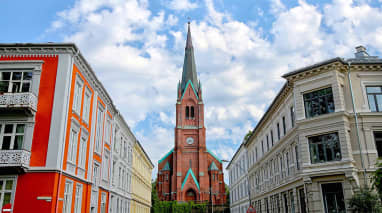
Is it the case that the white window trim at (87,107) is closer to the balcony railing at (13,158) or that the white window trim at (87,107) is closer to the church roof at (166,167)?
the balcony railing at (13,158)

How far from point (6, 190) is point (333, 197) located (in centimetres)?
1941

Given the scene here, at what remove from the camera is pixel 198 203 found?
80312 millimetres

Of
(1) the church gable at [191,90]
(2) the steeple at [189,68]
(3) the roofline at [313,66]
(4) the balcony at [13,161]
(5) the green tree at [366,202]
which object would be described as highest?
(2) the steeple at [189,68]

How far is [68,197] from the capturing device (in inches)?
777

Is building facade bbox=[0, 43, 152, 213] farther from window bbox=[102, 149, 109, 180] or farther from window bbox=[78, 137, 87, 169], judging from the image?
window bbox=[102, 149, 109, 180]

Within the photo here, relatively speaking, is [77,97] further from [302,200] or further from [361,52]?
[361,52]

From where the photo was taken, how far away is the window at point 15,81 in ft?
62.9

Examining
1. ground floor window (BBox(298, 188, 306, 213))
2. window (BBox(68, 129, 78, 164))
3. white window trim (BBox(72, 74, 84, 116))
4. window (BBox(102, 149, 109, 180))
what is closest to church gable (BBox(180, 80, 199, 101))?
window (BBox(102, 149, 109, 180))

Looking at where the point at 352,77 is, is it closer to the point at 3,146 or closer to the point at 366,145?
the point at 366,145

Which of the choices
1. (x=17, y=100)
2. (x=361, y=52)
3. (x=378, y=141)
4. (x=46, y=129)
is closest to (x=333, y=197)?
(x=378, y=141)

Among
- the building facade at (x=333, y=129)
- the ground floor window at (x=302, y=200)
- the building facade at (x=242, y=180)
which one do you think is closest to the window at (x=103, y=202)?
the building facade at (x=333, y=129)

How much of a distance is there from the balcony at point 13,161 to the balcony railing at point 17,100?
2484 millimetres

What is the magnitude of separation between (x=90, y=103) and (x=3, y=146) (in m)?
7.26

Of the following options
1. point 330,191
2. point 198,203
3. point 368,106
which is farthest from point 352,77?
point 198,203
